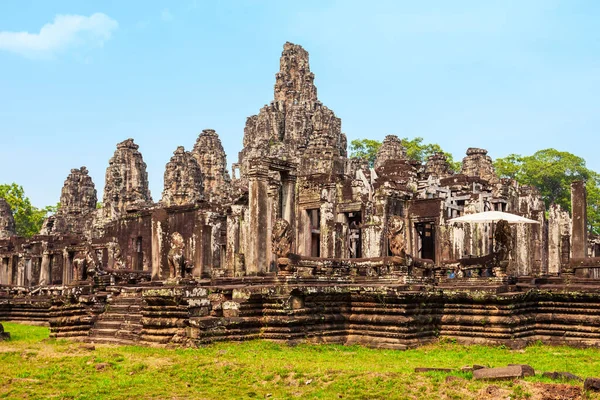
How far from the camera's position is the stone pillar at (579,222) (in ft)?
86.1

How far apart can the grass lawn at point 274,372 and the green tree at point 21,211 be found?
56164 millimetres

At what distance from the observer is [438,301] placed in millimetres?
18328

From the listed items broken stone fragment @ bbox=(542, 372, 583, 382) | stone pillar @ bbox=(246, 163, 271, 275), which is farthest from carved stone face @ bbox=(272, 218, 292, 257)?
broken stone fragment @ bbox=(542, 372, 583, 382)

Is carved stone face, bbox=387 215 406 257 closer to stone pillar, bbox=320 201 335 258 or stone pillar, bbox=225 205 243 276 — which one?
stone pillar, bbox=320 201 335 258

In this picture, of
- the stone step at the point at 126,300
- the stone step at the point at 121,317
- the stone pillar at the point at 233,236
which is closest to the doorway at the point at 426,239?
the stone pillar at the point at 233,236

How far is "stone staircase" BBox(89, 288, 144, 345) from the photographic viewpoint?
1895 centimetres

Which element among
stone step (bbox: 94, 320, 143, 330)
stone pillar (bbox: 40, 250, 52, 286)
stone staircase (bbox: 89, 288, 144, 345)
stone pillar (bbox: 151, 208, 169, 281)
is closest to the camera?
stone staircase (bbox: 89, 288, 144, 345)

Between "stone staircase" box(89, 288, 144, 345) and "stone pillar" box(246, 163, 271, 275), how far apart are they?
4.74 metres

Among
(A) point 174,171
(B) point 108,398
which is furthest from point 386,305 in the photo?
(A) point 174,171

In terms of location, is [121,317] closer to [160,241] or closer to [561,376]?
[160,241]

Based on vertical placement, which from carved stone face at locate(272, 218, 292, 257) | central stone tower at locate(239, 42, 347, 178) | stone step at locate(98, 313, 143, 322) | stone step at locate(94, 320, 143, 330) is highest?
central stone tower at locate(239, 42, 347, 178)

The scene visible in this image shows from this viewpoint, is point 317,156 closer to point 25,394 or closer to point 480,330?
point 480,330

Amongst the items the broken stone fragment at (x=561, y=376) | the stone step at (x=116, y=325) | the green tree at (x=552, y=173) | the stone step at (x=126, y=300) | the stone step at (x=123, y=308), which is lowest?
the broken stone fragment at (x=561, y=376)

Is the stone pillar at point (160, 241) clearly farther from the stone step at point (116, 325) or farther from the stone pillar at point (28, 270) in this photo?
the stone pillar at point (28, 270)
